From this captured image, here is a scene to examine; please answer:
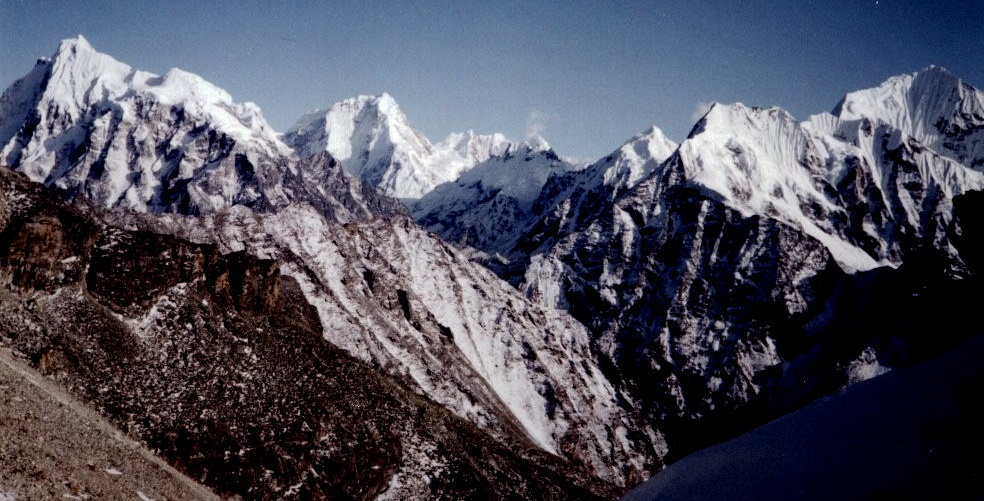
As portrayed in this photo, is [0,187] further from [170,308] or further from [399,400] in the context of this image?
[399,400]

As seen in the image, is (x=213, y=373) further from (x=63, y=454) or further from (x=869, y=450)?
(x=869, y=450)

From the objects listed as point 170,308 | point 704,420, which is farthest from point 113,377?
point 704,420

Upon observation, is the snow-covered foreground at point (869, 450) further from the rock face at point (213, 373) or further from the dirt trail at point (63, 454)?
the rock face at point (213, 373)

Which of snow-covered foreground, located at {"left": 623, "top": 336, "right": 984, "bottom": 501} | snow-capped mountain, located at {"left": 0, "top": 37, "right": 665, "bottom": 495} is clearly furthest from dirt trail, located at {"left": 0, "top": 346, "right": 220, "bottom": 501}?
snow-capped mountain, located at {"left": 0, "top": 37, "right": 665, "bottom": 495}

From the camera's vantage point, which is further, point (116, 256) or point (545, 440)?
point (545, 440)

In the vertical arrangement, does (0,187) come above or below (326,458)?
above

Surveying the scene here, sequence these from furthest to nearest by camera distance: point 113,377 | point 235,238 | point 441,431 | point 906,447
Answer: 1. point 235,238
2. point 441,431
3. point 113,377
4. point 906,447

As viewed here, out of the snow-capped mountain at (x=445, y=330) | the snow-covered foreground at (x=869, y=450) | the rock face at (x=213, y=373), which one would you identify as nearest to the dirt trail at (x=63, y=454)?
the rock face at (x=213, y=373)
